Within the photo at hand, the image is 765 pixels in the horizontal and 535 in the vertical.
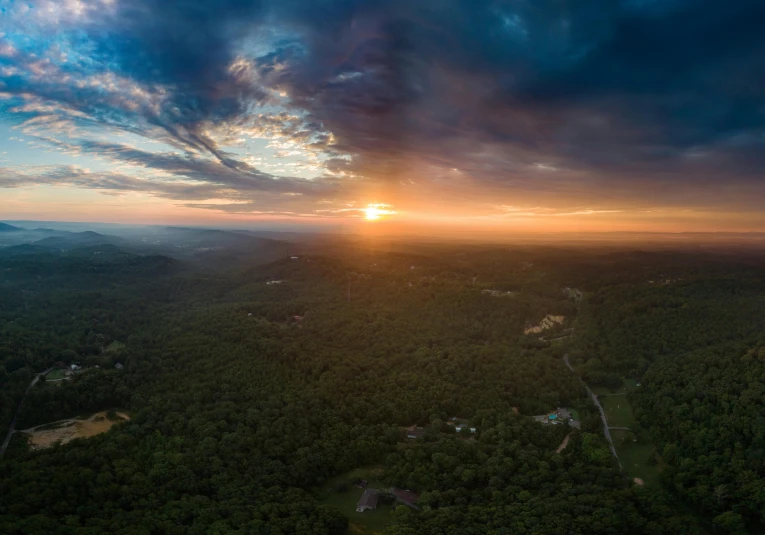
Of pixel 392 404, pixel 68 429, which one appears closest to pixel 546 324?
pixel 392 404

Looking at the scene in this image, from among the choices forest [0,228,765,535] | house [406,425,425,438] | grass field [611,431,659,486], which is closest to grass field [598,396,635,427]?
forest [0,228,765,535]

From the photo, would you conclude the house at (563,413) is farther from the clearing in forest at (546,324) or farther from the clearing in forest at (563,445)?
the clearing in forest at (546,324)

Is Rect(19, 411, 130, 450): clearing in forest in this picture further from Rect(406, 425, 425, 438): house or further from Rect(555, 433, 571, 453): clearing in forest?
Rect(555, 433, 571, 453): clearing in forest

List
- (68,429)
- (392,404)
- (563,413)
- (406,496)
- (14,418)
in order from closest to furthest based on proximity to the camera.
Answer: (406,496) < (68,429) < (14,418) < (392,404) < (563,413)

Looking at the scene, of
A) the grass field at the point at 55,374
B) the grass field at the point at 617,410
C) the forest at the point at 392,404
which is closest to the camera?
the forest at the point at 392,404

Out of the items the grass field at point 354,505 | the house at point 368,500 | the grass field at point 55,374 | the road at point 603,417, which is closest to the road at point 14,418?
the grass field at point 55,374

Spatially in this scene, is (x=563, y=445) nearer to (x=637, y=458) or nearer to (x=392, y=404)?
(x=637, y=458)
